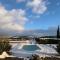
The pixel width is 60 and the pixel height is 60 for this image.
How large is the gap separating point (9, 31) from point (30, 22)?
1.31 feet

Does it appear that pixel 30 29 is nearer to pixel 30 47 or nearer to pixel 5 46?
pixel 30 47

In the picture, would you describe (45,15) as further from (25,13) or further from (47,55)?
(47,55)

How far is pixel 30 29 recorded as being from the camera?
2.48 m

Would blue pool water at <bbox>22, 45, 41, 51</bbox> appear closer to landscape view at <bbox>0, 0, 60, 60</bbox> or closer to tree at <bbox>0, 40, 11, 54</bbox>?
landscape view at <bbox>0, 0, 60, 60</bbox>

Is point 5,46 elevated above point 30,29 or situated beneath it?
situated beneath

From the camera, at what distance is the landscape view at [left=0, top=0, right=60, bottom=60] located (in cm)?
242

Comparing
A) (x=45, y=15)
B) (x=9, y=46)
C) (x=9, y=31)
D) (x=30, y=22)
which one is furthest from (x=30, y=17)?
(x=9, y=46)

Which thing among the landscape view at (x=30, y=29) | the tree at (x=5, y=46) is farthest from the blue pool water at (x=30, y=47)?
the tree at (x=5, y=46)

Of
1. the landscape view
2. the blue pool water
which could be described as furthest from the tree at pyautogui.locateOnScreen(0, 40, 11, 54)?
the blue pool water

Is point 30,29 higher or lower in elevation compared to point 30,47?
higher

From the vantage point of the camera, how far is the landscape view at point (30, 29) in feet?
7.93

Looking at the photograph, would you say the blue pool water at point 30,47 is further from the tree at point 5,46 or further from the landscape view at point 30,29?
the tree at point 5,46

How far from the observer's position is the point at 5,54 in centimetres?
247

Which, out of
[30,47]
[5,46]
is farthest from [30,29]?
[5,46]
